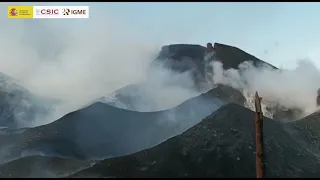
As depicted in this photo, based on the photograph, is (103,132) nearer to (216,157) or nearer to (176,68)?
(216,157)

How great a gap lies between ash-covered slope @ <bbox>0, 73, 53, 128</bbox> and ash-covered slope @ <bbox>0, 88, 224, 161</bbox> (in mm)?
25373

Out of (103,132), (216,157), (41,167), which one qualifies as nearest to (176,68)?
(103,132)

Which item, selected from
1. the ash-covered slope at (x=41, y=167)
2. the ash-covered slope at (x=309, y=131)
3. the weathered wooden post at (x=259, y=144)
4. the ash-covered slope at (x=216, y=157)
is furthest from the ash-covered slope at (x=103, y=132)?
the weathered wooden post at (x=259, y=144)

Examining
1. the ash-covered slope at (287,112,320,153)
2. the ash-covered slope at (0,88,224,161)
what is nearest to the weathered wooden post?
the ash-covered slope at (0,88,224,161)

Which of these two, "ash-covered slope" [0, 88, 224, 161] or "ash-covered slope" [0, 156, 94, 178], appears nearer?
"ash-covered slope" [0, 156, 94, 178]

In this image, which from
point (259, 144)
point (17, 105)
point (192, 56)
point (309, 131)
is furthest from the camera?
point (192, 56)

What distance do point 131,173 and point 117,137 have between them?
23.4m

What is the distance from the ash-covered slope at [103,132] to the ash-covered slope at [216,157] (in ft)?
39.5

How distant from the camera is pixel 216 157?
59.0m

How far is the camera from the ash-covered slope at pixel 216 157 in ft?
181

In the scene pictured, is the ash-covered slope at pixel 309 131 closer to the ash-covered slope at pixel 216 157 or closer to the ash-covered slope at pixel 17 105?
the ash-covered slope at pixel 216 157

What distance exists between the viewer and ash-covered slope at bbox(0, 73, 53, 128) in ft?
331

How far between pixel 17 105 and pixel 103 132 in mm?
36289

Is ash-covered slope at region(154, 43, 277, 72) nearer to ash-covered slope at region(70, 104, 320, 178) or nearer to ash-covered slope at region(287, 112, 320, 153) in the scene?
ash-covered slope at region(287, 112, 320, 153)
